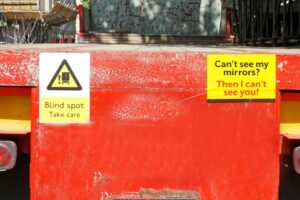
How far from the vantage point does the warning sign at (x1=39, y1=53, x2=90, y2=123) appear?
232 centimetres

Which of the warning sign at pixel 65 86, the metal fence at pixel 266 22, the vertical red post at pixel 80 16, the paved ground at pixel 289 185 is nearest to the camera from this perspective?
the warning sign at pixel 65 86

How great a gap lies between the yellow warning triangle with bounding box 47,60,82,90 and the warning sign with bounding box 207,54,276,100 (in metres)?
0.55

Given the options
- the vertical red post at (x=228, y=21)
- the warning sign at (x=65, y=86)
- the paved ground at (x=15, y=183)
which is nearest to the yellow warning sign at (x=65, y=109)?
the warning sign at (x=65, y=86)

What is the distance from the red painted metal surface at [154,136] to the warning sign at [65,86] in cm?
3

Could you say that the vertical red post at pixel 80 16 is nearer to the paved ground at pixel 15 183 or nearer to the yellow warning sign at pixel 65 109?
the paved ground at pixel 15 183

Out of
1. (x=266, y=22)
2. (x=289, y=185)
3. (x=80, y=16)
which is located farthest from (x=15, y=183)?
(x=80, y=16)

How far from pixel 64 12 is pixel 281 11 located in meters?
4.84

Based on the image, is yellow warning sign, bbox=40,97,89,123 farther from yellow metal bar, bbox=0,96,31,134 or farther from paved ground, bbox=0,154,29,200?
paved ground, bbox=0,154,29,200

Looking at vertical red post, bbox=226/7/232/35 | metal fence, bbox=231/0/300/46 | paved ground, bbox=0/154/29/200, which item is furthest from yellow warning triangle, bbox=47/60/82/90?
vertical red post, bbox=226/7/232/35

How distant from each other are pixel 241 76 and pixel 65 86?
73 centimetres

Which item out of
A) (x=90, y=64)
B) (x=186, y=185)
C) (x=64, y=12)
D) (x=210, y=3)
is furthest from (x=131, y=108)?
(x=64, y=12)

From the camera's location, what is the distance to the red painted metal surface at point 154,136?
2336 millimetres

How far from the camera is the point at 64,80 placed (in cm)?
234

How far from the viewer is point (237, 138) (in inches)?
93.0
